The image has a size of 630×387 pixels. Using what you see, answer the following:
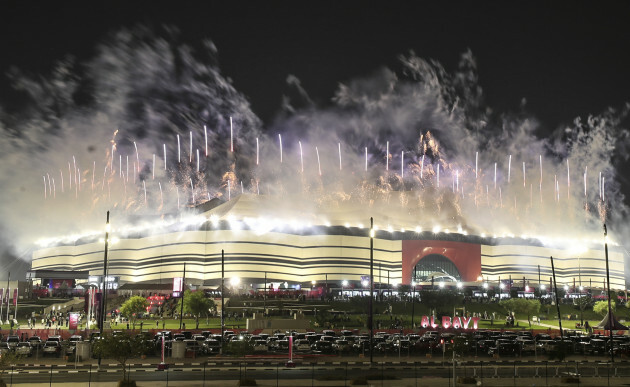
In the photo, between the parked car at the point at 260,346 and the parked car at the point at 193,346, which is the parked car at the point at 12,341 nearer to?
the parked car at the point at 193,346

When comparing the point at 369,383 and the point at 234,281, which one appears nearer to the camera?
the point at 369,383

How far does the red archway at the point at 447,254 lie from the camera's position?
18150cm

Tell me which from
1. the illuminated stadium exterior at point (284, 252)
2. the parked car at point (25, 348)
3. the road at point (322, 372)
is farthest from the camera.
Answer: the illuminated stadium exterior at point (284, 252)

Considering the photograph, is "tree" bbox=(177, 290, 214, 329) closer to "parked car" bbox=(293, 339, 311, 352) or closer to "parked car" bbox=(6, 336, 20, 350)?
"parked car" bbox=(6, 336, 20, 350)

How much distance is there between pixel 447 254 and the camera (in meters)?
183

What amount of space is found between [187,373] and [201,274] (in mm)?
129718

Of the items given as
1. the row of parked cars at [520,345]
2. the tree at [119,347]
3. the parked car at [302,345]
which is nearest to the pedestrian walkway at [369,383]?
the tree at [119,347]

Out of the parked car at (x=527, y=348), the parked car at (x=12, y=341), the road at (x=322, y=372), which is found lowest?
the road at (x=322, y=372)

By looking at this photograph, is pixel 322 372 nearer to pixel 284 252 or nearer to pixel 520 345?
pixel 520 345

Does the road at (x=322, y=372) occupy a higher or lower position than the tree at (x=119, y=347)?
lower

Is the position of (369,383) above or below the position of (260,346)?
below

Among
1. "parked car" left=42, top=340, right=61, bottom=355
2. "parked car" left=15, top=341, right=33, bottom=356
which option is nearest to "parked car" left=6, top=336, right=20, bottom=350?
"parked car" left=15, top=341, right=33, bottom=356

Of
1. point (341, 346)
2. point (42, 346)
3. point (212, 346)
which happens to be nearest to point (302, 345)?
point (341, 346)

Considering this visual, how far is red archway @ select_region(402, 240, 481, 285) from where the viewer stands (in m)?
182
